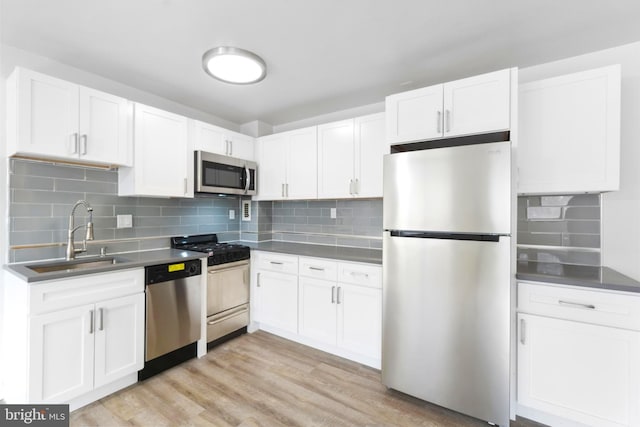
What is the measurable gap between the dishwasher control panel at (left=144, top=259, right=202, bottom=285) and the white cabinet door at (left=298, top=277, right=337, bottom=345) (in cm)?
96

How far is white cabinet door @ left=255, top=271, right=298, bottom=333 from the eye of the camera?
8.95 ft

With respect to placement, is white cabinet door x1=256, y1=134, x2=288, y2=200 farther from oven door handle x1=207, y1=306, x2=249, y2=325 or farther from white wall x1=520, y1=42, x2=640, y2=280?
white wall x1=520, y1=42, x2=640, y2=280

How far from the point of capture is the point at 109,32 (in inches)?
70.0

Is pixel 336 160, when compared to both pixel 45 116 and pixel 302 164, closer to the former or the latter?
pixel 302 164

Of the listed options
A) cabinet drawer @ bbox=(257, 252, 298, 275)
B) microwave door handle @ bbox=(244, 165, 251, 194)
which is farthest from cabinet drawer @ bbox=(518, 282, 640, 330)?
microwave door handle @ bbox=(244, 165, 251, 194)

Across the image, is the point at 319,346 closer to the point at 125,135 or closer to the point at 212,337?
the point at 212,337

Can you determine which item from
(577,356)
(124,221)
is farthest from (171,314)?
(577,356)

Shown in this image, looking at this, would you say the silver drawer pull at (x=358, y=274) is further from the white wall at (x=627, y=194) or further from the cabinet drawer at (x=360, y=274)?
the white wall at (x=627, y=194)

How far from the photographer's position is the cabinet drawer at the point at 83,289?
5.36ft

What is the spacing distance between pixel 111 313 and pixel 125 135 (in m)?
1.38

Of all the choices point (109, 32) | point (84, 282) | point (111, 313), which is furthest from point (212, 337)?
point (109, 32)

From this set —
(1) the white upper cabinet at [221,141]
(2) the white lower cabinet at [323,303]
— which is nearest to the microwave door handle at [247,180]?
(1) the white upper cabinet at [221,141]

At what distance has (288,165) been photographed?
3119 mm

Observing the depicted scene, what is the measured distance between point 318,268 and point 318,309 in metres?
0.39
